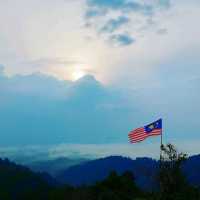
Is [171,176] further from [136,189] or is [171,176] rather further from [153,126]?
[136,189]

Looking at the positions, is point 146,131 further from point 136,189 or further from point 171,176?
point 136,189

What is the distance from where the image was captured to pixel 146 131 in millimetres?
57156

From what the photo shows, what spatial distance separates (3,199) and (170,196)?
5556 inches

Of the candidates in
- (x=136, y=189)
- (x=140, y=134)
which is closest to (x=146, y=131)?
(x=140, y=134)

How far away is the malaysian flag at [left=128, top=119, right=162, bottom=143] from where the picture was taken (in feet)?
186

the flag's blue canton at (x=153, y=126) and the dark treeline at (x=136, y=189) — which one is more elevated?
the flag's blue canton at (x=153, y=126)

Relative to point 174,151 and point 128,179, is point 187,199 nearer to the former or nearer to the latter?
point 174,151

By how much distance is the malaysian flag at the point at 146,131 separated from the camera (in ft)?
186

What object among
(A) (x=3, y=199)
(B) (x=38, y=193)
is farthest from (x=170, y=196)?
(A) (x=3, y=199)

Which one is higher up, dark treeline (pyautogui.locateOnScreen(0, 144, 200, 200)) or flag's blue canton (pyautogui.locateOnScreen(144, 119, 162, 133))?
flag's blue canton (pyautogui.locateOnScreen(144, 119, 162, 133))

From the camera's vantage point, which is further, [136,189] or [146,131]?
[136,189]

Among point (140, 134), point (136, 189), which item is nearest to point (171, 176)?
point (140, 134)

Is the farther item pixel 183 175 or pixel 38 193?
pixel 38 193

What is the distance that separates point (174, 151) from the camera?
6031cm
